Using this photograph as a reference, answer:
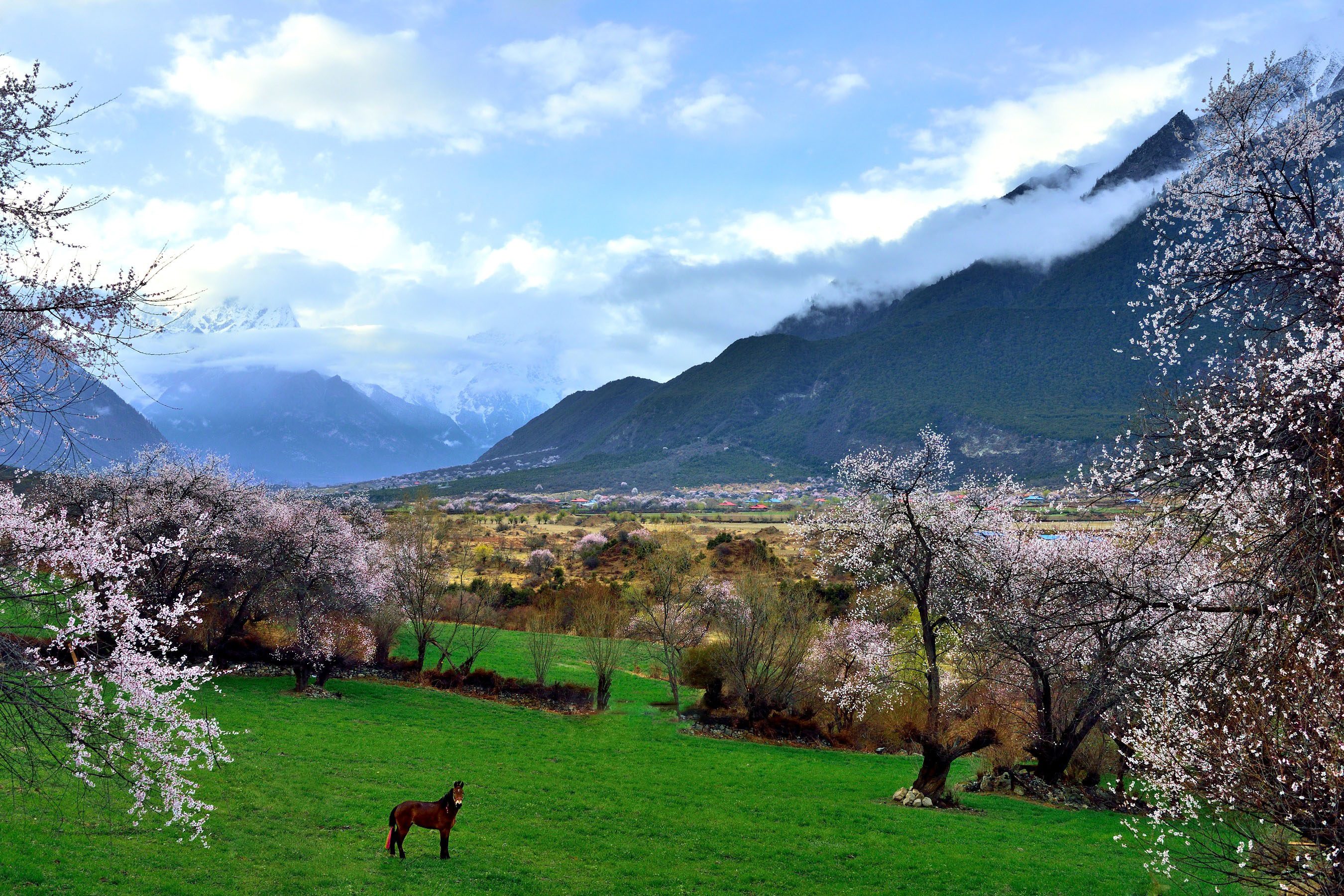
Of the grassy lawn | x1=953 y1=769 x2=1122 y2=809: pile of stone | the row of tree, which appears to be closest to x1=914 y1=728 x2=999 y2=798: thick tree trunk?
the grassy lawn

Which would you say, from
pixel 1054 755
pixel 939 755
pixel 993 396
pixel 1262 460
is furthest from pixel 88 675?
pixel 993 396

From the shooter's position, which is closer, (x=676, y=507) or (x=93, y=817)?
(x=93, y=817)

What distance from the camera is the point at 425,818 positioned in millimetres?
13094

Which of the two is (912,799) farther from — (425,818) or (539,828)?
(425,818)

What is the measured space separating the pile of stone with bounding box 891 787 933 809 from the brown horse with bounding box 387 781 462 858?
1449cm

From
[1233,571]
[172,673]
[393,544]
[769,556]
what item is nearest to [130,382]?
[172,673]

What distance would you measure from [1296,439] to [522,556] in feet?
259

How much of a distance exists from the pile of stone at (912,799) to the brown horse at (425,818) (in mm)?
14493

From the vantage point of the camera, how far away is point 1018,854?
16984 mm

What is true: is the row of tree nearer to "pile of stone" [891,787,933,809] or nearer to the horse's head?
"pile of stone" [891,787,933,809]

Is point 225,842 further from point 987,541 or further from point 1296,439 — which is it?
point 987,541

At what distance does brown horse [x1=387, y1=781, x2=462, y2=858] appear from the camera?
13000mm

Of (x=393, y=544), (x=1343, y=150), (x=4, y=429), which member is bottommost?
(x=393, y=544)

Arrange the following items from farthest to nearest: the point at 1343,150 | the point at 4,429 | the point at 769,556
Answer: the point at 769,556 < the point at 1343,150 < the point at 4,429
